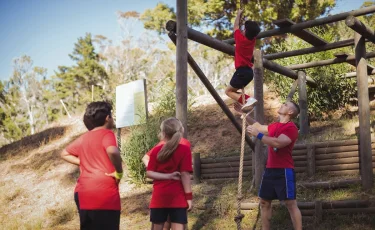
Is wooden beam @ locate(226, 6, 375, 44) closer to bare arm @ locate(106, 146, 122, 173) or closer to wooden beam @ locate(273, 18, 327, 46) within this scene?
wooden beam @ locate(273, 18, 327, 46)

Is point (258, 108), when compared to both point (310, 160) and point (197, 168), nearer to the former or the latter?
point (310, 160)

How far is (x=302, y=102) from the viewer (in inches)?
411

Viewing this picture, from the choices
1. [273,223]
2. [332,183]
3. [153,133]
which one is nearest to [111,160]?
[273,223]

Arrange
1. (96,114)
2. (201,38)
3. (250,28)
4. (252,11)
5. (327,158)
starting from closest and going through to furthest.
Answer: (96,114) < (250,28) < (201,38) < (327,158) < (252,11)

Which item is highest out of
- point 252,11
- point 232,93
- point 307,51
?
point 252,11

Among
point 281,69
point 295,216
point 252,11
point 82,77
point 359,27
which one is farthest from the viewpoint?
point 82,77

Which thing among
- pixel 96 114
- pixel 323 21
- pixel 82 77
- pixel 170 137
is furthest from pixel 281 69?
pixel 82 77

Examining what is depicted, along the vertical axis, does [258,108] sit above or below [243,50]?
below

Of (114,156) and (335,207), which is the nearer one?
(114,156)

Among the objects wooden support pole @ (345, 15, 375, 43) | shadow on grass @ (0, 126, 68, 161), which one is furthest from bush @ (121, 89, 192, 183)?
shadow on grass @ (0, 126, 68, 161)

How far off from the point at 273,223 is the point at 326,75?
669cm

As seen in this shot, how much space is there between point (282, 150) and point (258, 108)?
191 centimetres

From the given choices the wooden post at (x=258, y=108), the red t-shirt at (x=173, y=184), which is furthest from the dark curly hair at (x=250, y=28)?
the red t-shirt at (x=173, y=184)

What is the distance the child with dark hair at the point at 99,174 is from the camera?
3.76 m
